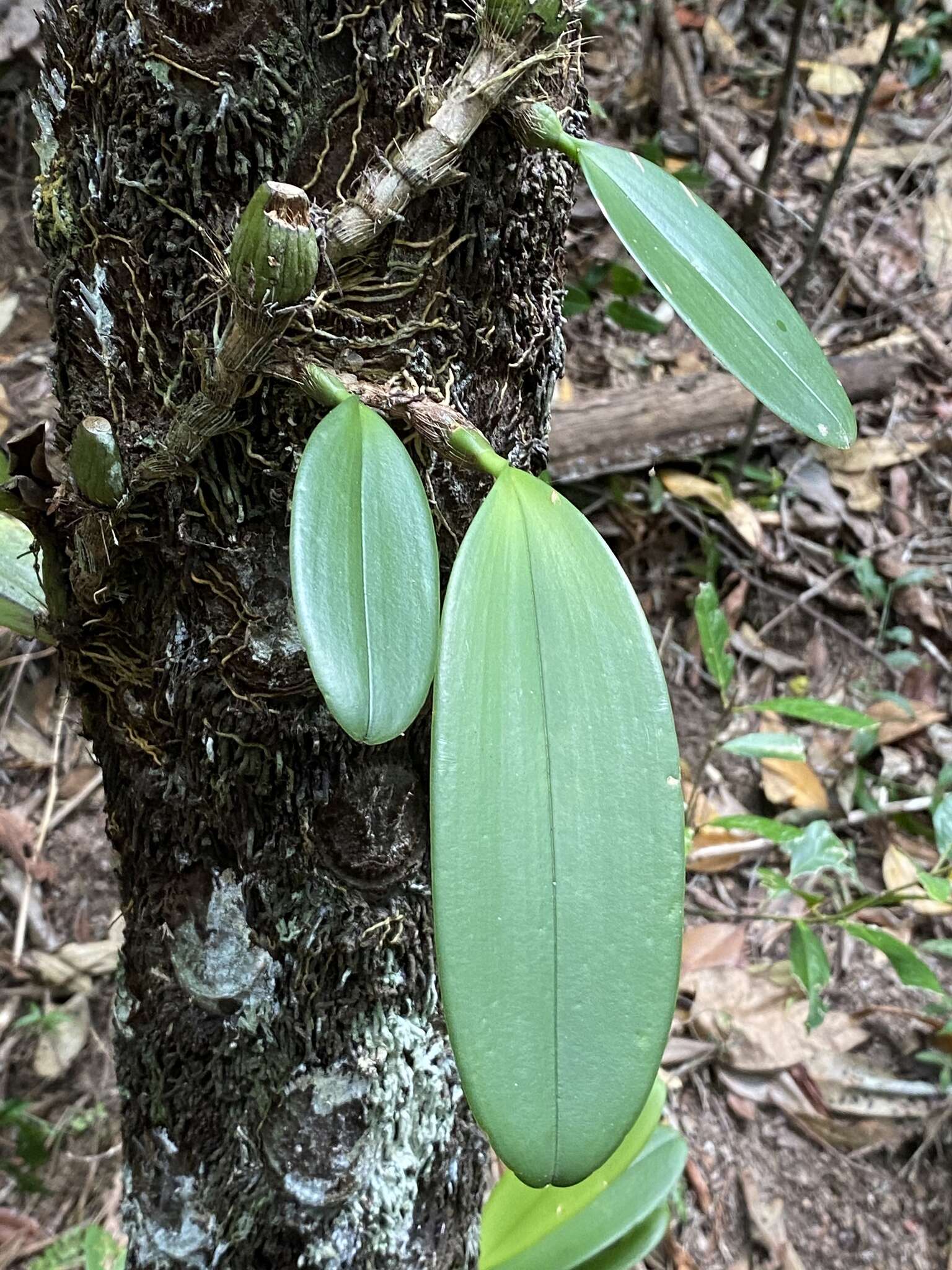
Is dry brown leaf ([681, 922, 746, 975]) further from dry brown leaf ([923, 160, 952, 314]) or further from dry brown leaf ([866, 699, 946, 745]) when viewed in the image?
A: dry brown leaf ([923, 160, 952, 314])

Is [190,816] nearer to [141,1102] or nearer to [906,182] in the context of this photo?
[141,1102]

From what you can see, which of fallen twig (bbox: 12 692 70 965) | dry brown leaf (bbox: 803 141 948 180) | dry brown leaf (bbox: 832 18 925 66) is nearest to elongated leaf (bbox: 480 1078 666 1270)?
fallen twig (bbox: 12 692 70 965)

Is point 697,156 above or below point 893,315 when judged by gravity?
above

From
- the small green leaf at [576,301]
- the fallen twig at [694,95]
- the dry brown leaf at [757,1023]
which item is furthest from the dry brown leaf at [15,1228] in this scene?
the fallen twig at [694,95]

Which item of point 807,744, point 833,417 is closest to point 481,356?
point 833,417

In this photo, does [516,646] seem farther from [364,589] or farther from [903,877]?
[903,877]

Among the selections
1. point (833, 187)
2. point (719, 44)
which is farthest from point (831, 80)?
point (833, 187)
